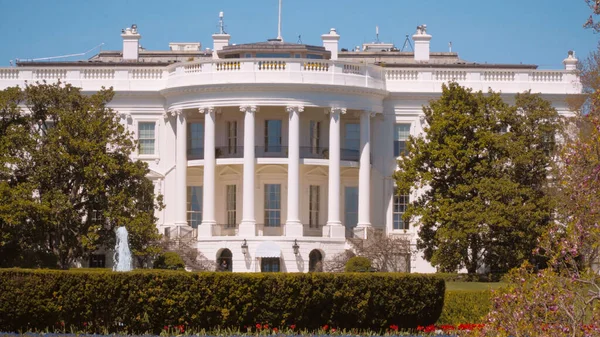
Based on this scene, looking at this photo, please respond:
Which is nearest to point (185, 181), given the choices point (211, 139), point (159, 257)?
point (211, 139)

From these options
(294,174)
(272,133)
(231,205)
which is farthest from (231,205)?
(294,174)

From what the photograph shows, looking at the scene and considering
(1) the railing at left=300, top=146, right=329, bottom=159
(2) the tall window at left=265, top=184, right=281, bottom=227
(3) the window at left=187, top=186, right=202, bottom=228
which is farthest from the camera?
(3) the window at left=187, top=186, right=202, bottom=228

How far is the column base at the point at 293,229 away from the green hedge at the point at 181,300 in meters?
28.9

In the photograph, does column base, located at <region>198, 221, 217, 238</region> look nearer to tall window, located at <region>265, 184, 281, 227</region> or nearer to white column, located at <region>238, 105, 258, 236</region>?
white column, located at <region>238, 105, 258, 236</region>

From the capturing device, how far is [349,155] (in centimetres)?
6738

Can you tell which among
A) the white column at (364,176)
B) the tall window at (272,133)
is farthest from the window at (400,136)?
the tall window at (272,133)

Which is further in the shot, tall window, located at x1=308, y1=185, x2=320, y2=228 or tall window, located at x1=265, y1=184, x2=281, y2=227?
tall window, located at x1=308, y1=185, x2=320, y2=228

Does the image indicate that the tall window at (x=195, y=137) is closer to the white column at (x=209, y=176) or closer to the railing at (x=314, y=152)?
the white column at (x=209, y=176)

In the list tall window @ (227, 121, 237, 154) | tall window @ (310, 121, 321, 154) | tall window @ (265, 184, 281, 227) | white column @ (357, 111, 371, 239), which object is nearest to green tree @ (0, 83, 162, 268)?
tall window @ (227, 121, 237, 154)

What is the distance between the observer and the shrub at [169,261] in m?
58.2

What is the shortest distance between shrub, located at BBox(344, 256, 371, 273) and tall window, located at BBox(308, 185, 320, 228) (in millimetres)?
6795

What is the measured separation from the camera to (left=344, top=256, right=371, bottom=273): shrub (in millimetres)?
59375

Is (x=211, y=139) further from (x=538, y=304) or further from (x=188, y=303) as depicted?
(x=538, y=304)

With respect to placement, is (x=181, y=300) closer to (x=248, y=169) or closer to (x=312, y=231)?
(x=248, y=169)
